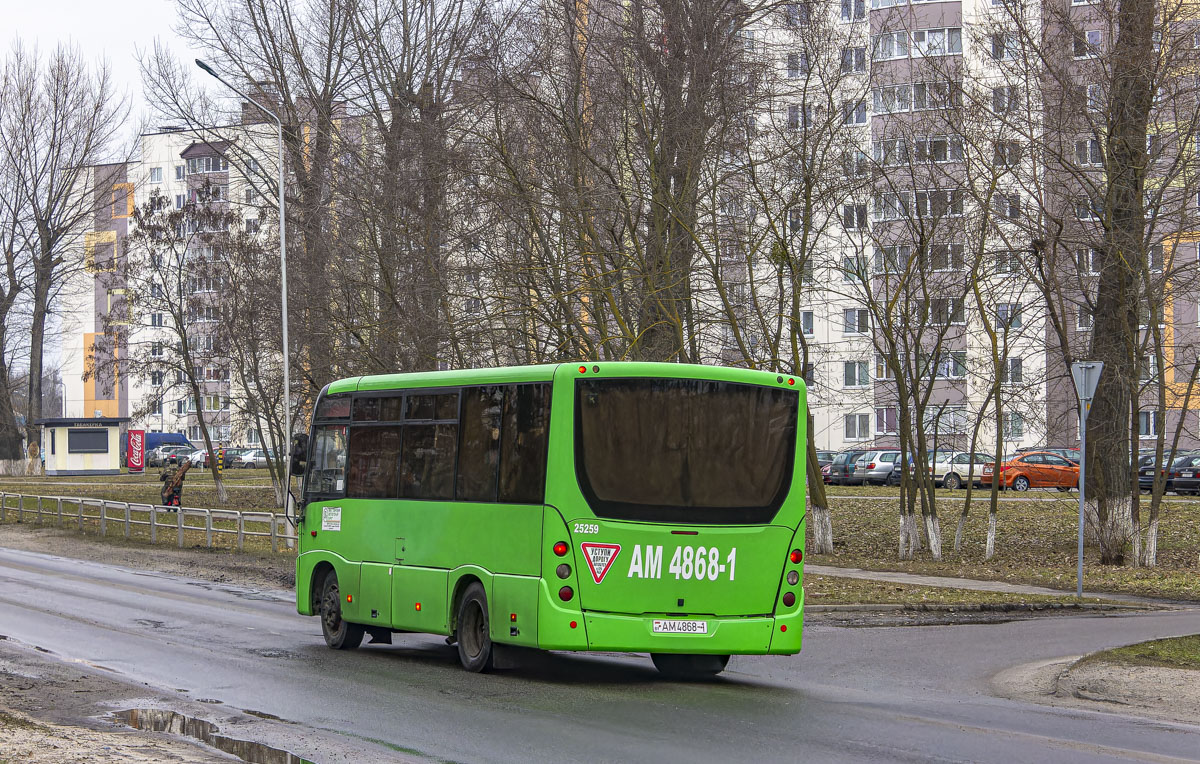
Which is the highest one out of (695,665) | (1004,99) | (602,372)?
(1004,99)

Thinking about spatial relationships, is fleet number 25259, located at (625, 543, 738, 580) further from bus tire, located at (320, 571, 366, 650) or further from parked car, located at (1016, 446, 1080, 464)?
parked car, located at (1016, 446, 1080, 464)

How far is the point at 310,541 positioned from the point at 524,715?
23.3 feet

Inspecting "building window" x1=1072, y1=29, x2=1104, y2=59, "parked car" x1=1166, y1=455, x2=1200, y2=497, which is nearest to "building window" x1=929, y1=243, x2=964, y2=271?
"building window" x1=1072, y1=29, x2=1104, y2=59

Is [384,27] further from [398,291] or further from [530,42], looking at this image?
[530,42]

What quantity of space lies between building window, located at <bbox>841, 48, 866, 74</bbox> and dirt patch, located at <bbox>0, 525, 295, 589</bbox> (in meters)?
13.9

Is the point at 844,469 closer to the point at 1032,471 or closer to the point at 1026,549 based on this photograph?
the point at 1032,471

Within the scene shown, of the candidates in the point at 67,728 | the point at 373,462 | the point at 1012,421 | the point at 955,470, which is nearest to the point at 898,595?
the point at 373,462

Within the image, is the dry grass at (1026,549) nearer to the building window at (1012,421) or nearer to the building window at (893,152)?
the building window at (1012,421)

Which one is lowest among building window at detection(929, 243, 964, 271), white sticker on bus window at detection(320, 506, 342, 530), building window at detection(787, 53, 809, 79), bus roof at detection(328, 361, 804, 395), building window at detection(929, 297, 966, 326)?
white sticker on bus window at detection(320, 506, 342, 530)

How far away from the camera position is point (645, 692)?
40.2ft

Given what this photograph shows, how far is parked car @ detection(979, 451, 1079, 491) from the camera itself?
58969 millimetres

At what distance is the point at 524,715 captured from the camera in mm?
10773

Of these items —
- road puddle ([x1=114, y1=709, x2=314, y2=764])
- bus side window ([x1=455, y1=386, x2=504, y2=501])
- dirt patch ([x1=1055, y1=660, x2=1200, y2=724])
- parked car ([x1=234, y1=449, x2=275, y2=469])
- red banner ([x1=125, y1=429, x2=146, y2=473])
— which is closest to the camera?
road puddle ([x1=114, y1=709, x2=314, y2=764])

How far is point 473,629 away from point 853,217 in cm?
1878
